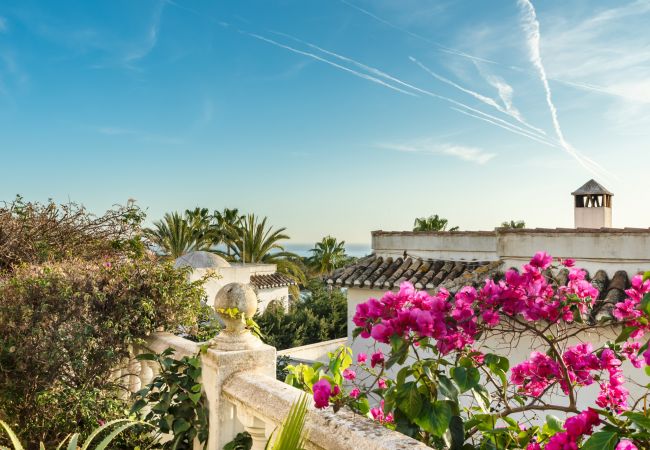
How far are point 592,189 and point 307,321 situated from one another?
11445mm

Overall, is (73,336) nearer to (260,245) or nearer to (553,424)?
(553,424)

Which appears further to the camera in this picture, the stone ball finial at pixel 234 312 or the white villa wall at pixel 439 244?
the white villa wall at pixel 439 244

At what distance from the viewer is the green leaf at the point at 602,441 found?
134 centimetres

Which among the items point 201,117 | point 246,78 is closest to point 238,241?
point 201,117

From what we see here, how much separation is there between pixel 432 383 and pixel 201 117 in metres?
14.1

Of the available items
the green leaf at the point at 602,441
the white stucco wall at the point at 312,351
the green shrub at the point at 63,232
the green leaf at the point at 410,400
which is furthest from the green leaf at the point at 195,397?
the white stucco wall at the point at 312,351

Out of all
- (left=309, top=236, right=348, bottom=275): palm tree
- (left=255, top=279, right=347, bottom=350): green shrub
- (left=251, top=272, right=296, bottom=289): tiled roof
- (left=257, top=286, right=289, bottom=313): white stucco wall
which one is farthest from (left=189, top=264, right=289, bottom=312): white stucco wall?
(left=309, top=236, right=348, bottom=275): palm tree

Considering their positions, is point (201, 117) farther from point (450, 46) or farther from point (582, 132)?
point (582, 132)

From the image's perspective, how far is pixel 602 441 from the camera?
1355mm

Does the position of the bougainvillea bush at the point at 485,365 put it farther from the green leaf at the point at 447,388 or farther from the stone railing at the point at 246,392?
the stone railing at the point at 246,392

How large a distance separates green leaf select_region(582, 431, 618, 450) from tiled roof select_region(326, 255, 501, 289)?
7659 mm

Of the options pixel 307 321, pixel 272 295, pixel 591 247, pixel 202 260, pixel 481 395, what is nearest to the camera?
pixel 481 395

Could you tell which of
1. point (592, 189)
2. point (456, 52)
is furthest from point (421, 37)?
point (592, 189)

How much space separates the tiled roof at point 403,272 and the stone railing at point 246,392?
684 cm
